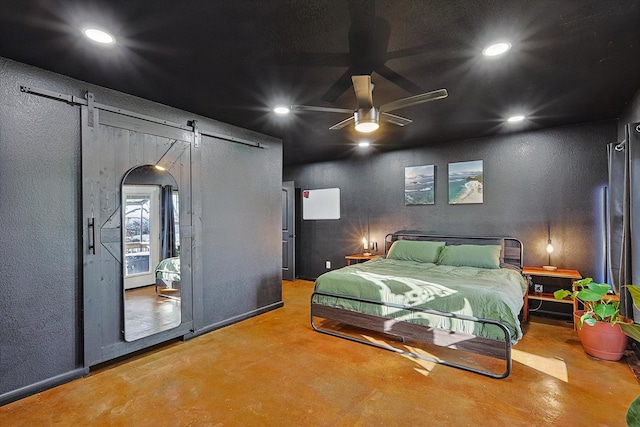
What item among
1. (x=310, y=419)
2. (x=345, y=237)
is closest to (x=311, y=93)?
(x=310, y=419)

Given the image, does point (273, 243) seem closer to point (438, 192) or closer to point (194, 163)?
point (194, 163)

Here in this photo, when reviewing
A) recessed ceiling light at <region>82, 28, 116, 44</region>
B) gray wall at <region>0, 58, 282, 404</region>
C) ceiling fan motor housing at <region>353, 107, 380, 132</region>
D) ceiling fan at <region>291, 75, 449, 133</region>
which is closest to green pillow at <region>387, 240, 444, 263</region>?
ceiling fan at <region>291, 75, 449, 133</region>

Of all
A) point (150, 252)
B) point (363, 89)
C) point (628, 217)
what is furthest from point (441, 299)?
point (150, 252)

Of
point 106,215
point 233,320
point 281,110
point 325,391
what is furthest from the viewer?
point 233,320

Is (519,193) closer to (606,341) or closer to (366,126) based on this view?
(606,341)

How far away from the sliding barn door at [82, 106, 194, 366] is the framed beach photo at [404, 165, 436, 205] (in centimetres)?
390

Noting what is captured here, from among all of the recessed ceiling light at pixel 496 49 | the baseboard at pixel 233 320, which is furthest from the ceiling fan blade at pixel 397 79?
the baseboard at pixel 233 320

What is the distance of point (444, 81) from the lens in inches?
115

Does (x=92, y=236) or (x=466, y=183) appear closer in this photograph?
(x=92, y=236)

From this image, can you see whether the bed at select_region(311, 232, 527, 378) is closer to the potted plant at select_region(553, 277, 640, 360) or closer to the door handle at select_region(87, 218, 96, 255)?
the potted plant at select_region(553, 277, 640, 360)

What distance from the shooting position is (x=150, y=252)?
3357mm

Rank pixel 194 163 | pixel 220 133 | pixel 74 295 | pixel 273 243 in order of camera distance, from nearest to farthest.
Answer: pixel 74 295 < pixel 194 163 < pixel 220 133 < pixel 273 243

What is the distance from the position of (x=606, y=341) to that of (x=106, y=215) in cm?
487

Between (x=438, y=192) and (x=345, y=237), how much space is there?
2031 mm
